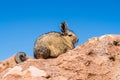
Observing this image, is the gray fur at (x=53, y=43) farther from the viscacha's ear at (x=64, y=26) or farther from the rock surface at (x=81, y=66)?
the rock surface at (x=81, y=66)

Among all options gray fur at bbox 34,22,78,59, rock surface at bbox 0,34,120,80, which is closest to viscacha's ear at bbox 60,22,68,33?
gray fur at bbox 34,22,78,59

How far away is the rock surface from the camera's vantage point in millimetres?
8998

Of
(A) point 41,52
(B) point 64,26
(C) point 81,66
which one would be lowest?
(C) point 81,66

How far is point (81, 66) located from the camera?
9375mm

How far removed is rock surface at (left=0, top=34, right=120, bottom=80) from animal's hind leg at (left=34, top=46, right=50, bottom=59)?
2.65 metres

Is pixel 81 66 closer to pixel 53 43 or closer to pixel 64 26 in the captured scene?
pixel 53 43

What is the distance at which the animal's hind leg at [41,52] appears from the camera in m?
12.5

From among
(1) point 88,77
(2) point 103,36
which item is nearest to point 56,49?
(2) point 103,36

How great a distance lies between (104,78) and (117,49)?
42.5 inches

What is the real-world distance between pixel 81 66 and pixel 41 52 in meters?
3.28

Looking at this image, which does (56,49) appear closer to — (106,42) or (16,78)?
(106,42)

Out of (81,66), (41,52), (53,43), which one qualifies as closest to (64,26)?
(53,43)

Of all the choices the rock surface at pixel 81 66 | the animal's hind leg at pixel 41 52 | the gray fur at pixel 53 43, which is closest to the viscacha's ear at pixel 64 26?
the gray fur at pixel 53 43

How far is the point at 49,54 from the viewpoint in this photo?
42.3 feet
